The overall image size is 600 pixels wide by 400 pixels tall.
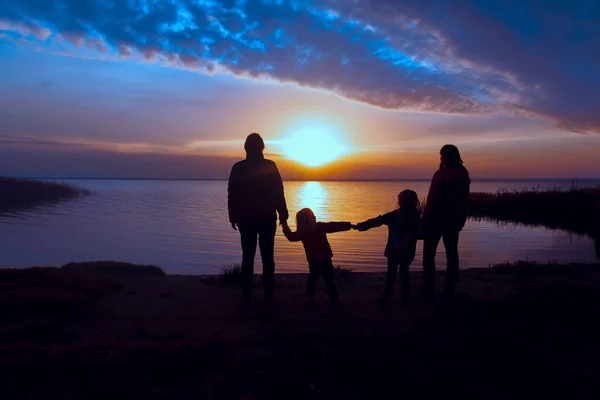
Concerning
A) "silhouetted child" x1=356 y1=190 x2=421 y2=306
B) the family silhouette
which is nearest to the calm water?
the family silhouette

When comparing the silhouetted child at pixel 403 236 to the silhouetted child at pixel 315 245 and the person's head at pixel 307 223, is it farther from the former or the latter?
the person's head at pixel 307 223

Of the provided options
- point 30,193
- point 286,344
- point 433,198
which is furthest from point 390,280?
point 30,193

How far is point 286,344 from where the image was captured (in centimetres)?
404

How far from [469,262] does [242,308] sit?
1115 centimetres

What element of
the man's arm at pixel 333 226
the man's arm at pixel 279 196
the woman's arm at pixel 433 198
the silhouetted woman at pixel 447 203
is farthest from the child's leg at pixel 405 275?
the man's arm at pixel 279 196

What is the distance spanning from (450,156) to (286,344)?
3.76 m

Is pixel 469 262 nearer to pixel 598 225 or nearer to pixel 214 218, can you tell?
pixel 598 225

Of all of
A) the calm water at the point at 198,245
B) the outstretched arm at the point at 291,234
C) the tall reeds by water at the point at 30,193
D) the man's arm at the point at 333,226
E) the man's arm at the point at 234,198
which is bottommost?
the calm water at the point at 198,245

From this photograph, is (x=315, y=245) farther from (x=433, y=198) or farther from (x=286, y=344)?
(x=286, y=344)

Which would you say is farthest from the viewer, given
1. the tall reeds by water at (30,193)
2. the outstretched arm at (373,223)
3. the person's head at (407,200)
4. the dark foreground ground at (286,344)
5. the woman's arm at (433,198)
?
the tall reeds by water at (30,193)

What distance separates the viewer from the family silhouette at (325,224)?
5.70 m

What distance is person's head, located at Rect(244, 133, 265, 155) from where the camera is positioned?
226 inches

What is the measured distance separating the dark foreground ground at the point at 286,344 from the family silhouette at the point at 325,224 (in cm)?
47

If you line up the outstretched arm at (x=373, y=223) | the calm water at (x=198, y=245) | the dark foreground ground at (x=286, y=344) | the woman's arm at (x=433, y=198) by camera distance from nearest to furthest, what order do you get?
the dark foreground ground at (x=286, y=344)
the outstretched arm at (x=373, y=223)
the woman's arm at (x=433, y=198)
the calm water at (x=198, y=245)
